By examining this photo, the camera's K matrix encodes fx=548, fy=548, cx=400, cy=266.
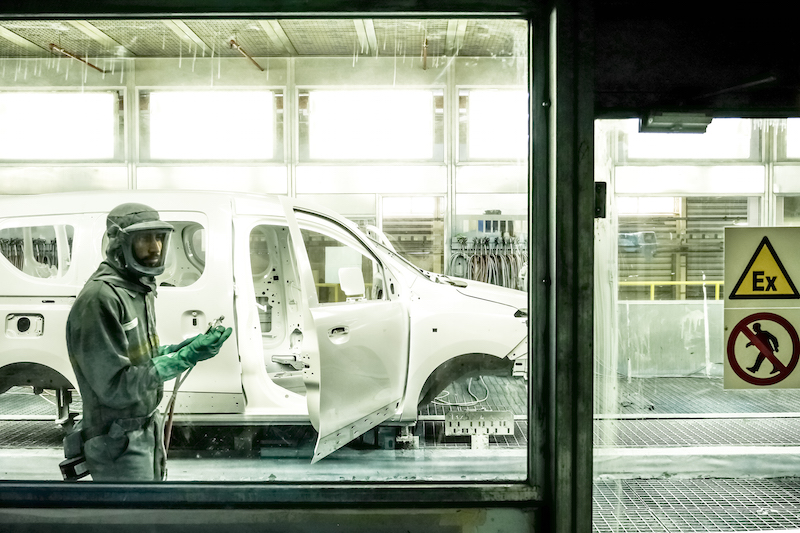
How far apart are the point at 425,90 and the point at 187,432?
10.6 feet

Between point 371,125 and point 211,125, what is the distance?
1.51m

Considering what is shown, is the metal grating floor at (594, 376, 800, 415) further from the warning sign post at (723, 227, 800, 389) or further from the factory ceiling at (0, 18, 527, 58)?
the factory ceiling at (0, 18, 527, 58)

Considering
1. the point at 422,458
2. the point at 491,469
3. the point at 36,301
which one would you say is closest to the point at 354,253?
the point at 422,458

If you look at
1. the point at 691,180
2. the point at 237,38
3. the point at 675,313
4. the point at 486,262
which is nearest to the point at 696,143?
the point at 691,180

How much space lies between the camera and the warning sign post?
197 centimetres

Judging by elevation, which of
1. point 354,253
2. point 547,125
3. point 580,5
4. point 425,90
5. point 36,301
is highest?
point 425,90

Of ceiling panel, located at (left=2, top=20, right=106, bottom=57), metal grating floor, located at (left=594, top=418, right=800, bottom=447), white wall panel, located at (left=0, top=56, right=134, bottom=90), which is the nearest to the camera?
ceiling panel, located at (left=2, top=20, right=106, bottom=57)

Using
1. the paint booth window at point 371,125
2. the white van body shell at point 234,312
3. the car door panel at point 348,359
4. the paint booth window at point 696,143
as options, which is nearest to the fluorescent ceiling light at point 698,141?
the paint booth window at point 696,143

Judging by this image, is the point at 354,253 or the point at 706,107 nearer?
the point at 706,107

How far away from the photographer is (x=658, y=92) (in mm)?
1893

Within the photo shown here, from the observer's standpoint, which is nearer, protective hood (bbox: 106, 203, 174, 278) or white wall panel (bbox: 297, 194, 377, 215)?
protective hood (bbox: 106, 203, 174, 278)

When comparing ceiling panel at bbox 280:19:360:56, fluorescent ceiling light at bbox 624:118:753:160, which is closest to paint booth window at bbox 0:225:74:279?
ceiling panel at bbox 280:19:360:56

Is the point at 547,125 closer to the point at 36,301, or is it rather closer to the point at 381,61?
the point at 381,61

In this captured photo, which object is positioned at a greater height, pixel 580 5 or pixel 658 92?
pixel 580 5
